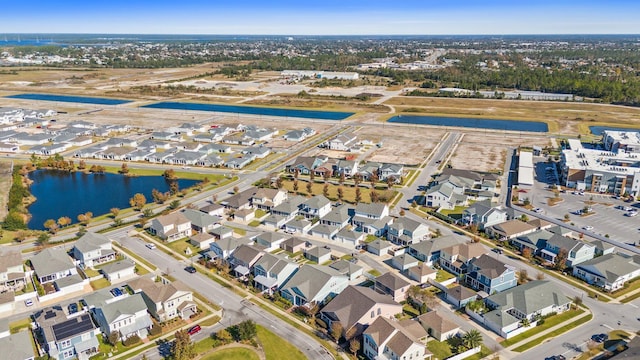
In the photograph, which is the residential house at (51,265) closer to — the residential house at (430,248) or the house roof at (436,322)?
the house roof at (436,322)

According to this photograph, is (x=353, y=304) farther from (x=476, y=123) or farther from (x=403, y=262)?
(x=476, y=123)

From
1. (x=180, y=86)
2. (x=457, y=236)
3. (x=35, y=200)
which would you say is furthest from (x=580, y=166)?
(x=180, y=86)

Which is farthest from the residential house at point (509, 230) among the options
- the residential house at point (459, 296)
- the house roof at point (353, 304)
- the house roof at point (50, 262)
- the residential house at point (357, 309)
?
the house roof at point (50, 262)

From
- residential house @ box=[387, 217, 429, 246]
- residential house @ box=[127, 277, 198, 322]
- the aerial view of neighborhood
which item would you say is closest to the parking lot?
the aerial view of neighborhood

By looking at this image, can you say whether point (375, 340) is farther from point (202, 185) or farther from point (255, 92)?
point (255, 92)

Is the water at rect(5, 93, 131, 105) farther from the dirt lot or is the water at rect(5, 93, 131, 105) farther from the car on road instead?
the car on road

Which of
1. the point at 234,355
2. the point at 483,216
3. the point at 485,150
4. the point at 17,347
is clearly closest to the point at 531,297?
the point at 483,216
